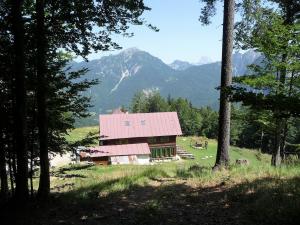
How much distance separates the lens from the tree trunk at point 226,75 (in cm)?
1218

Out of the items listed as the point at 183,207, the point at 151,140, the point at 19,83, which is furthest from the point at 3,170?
the point at 151,140

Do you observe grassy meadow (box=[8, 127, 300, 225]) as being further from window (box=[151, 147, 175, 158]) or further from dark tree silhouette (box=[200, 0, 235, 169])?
window (box=[151, 147, 175, 158])

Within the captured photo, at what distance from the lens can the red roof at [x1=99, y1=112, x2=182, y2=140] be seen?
198 feet

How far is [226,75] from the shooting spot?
12344 millimetres

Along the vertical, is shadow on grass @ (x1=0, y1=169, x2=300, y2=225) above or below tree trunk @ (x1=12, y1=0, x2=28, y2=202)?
below

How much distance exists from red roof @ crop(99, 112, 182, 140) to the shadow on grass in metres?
49.9

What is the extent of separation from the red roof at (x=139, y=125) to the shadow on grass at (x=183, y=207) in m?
49.9

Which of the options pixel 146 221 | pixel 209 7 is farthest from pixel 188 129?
pixel 146 221

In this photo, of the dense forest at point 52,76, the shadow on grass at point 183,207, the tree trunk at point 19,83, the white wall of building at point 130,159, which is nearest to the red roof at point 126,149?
the white wall of building at point 130,159

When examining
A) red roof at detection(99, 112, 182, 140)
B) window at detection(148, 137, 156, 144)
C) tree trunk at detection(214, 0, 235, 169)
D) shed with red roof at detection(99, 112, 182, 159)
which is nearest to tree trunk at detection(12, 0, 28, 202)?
tree trunk at detection(214, 0, 235, 169)

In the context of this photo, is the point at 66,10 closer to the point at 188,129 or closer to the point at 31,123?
the point at 31,123

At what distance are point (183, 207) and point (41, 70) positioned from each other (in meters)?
4.80

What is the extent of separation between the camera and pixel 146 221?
24.3 feet

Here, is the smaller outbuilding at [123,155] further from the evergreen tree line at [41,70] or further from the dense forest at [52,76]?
the evergreen tree line at [41,70]
